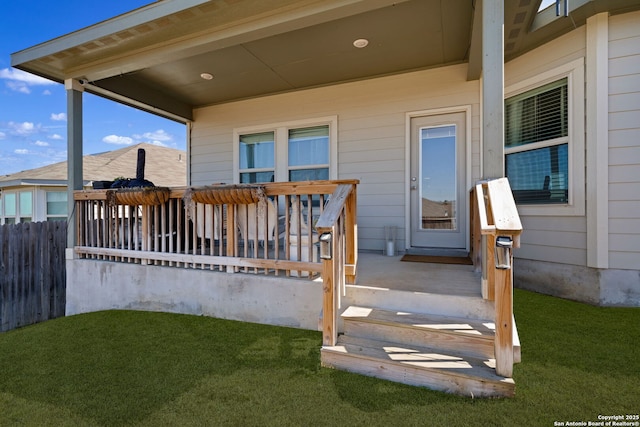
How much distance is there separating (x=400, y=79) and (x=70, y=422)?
507 cm

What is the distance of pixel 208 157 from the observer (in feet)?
20.5

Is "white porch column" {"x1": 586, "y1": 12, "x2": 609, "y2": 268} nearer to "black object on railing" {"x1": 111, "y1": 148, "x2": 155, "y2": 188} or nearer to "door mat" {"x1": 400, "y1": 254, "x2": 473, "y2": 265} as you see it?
"door mat" {"x1": 400, "y1": 254, "x2": 473, "y2": 265}

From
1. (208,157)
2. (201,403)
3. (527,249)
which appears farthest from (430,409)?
(208,157)

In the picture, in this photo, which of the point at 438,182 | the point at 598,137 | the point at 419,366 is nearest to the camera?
the point at 419,366

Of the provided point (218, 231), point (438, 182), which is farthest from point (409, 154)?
point (218, 231)

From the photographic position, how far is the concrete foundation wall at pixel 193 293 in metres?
2.98

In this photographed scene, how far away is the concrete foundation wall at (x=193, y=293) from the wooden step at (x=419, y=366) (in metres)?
0.69

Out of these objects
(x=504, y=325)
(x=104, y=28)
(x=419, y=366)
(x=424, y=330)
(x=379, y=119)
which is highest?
(x=104, y=28)

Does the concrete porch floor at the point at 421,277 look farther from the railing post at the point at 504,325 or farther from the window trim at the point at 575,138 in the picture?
the window trim at the point at 575,138

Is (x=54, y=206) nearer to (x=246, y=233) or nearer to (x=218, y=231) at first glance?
(x=218, y=231)

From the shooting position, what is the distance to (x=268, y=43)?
12.8 ft

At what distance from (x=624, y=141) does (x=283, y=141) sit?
4.42 meters

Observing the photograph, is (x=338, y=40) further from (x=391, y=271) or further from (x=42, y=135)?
(x=42, y=135)

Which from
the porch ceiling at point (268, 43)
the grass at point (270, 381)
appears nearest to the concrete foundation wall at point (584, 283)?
the grass at point (270, 381)
